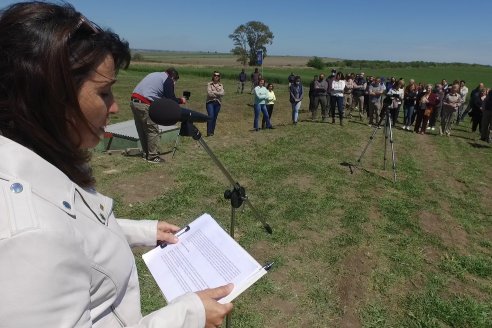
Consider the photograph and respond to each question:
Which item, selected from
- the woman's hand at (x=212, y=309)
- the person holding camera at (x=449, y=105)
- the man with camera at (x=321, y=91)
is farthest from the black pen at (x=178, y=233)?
the person holding camera at (x=449, y=105)

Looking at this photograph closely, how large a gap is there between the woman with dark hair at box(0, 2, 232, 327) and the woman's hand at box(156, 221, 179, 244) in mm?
538

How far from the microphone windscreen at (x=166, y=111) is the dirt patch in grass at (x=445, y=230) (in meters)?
4.72

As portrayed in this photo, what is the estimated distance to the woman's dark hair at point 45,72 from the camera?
36.9 inches

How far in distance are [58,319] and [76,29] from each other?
79 cm

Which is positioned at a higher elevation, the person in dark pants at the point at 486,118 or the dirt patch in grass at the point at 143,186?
the person in dark pants at the point at 486,118

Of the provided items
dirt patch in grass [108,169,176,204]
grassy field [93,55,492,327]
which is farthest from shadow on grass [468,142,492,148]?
dirt patch in grass [108,169,176,204]

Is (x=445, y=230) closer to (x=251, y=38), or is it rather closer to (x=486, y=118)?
(x=486, y=118)

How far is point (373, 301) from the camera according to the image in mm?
3793

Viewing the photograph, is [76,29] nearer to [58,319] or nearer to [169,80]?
[58,319]

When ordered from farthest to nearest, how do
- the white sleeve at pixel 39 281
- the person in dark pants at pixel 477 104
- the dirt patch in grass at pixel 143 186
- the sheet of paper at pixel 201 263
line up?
the person in dark pants at pixel 477 104 → the dirt patch in grass at pixel 143 186 → the sheet of paper at pixel 201 263 → the white sleeve at pixel 39 281

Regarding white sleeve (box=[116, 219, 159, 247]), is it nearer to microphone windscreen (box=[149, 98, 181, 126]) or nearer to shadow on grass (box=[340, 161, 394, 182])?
microphone windscreen (box=[149, 98, 181, 126])

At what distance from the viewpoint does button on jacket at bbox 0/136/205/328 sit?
0.76 meters

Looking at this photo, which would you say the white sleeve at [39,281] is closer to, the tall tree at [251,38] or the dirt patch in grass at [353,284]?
the dirt patch in grass at [353,284]

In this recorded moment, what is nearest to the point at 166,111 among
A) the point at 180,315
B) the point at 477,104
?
the point at 180,315
